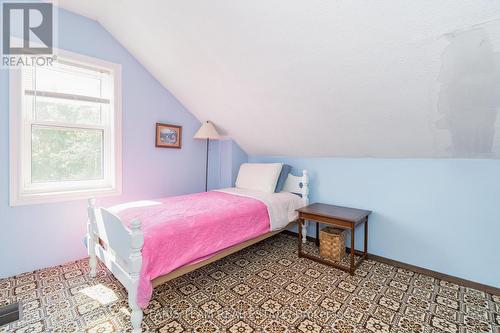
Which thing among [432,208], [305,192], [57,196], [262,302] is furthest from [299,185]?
[57,196]

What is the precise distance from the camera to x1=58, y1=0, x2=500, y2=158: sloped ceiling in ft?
4.76

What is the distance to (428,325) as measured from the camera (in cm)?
168

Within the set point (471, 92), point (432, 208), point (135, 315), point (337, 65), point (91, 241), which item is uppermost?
point (337, 65)

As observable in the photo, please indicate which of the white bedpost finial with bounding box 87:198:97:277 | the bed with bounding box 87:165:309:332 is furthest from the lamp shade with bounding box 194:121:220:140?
the white bedpost finial with bounding box 87:198:97:277

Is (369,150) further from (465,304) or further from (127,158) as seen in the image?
(127,158)

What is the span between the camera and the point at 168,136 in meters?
3.33

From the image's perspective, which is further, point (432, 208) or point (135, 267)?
point (432, 208)

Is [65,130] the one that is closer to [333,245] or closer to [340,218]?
[340,218]

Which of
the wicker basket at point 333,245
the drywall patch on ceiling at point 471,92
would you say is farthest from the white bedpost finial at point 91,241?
the drywall patch on ceiling at point 471,92

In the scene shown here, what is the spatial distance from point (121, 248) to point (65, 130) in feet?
5.63

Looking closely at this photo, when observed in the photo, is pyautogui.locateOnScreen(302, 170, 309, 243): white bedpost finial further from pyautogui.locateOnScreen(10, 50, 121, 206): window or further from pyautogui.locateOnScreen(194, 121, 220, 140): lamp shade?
pyautogui.locateOnScreen(10, 50, 121, 206): window

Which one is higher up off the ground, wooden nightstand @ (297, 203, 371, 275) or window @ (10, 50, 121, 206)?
window @ (10, 50, 121, 206)

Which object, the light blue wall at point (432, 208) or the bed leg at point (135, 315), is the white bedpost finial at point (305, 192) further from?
the bed leg at point (135, 315)

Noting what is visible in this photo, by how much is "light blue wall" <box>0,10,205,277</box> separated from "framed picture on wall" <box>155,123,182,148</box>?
75 mm
